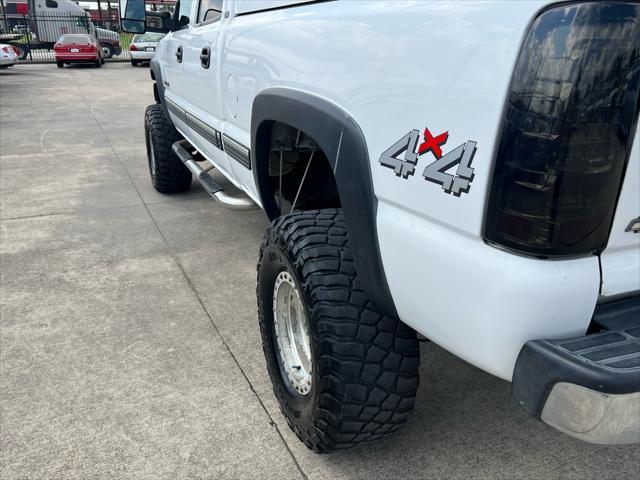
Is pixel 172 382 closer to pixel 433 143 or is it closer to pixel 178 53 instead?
pixel 433 143

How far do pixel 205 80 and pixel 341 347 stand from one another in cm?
219

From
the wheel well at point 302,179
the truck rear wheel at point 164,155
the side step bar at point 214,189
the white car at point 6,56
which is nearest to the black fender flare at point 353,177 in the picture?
the wheel well at point 302,179

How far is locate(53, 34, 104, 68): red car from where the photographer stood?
21.6 meters

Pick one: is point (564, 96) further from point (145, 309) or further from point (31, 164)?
point (31, 164)

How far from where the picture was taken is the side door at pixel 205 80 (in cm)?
324

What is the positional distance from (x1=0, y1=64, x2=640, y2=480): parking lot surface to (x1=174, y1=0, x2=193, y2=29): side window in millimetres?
1544

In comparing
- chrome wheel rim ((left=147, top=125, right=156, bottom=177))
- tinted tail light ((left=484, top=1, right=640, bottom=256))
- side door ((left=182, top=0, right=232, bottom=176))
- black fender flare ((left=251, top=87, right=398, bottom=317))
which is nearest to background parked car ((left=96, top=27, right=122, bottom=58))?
chrome wheel rim ((left=147, top=125, right=156, bottom=177))

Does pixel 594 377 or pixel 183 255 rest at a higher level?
pixel 594 377

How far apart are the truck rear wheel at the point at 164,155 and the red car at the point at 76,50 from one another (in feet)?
61.7

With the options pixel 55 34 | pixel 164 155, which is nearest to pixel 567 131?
pixel 164 155

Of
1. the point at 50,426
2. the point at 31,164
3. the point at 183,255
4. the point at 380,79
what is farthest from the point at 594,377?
the point at 31,164

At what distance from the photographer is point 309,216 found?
214 centimetres

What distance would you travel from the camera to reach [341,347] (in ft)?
6.07

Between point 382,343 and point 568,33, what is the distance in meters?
1.09
